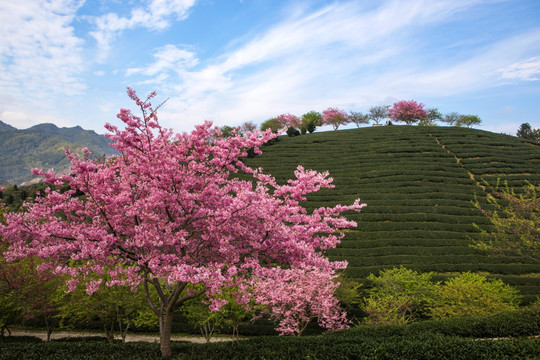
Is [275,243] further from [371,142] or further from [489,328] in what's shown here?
[371,142]

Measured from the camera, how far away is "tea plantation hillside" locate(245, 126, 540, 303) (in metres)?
25.9

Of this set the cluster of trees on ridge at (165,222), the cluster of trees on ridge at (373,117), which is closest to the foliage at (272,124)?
the cluster of trees on ridge at (373,117)

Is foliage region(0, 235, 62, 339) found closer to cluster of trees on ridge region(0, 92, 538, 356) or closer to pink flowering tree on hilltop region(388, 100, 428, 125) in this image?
cluster of trees on ridge region(0, 92, 538, 356)

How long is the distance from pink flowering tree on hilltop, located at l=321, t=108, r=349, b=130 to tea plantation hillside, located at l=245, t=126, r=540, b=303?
1822 cm

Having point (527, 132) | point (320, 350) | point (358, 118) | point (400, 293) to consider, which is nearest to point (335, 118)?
point (358, 118)

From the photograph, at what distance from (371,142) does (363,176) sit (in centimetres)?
1647

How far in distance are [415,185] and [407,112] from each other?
1972 inches

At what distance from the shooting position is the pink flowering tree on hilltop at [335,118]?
274 ft

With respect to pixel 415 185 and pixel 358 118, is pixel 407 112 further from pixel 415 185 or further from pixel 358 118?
pixel 415 185

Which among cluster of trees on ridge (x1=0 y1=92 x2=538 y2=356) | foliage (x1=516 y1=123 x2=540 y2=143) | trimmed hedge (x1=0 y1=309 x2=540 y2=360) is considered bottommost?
trimmed hedge (x1=0 y1=309 x2=540 y2=360)

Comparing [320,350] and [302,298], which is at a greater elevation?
[320,350]

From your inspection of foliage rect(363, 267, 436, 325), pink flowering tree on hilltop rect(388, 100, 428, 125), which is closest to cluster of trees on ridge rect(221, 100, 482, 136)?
pink flowering tree on hilltop rect(388, 100, 428, 125)

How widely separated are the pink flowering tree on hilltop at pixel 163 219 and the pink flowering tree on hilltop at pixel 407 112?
271 ft

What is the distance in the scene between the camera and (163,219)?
8.05 metres
